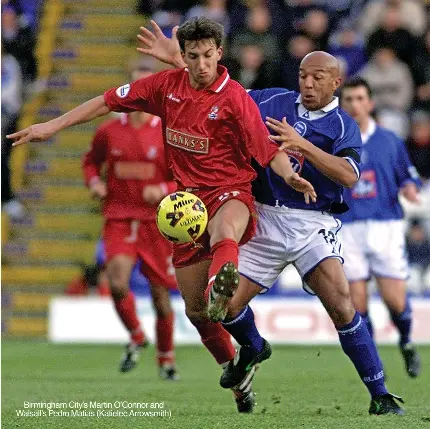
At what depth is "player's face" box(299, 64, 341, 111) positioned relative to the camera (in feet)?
27.4

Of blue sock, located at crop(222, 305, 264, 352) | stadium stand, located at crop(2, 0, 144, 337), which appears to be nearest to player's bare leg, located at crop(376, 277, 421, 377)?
blue sock, located at crop(222, 305, 264, 352)

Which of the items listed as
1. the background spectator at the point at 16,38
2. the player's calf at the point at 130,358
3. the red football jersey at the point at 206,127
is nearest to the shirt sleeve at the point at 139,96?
the red football jersey at the point at 206,127

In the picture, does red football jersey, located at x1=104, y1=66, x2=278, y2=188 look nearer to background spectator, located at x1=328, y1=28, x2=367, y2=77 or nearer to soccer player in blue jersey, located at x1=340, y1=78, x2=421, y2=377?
soccer player in blue jersey, located at x1=340, y1=78, x2=421, y2=377

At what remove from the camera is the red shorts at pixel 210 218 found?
27.0ft

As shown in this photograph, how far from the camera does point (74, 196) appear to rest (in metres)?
19.3

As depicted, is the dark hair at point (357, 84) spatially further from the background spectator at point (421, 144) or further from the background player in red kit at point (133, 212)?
the background spectator at point (421, 144)

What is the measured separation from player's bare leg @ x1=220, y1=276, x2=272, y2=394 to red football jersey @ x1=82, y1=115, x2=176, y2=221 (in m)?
3.71

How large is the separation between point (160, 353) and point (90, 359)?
2.46 m

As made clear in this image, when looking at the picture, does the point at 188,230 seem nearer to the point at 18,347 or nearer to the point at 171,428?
the point at 171,428

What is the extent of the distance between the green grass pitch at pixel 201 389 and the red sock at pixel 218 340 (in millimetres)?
364

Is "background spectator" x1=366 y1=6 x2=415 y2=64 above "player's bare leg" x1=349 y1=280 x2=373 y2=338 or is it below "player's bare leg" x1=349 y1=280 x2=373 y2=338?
above

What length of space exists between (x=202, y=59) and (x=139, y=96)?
55 centimetres

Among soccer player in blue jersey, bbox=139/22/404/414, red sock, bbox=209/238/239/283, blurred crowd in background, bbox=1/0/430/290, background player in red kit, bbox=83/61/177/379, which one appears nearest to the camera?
red sock, bbox=209/238/239/283

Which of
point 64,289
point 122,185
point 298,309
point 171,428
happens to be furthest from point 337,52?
point 171,428
